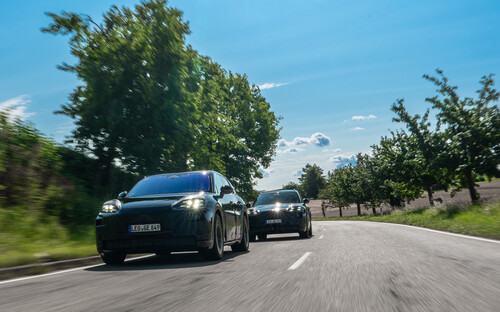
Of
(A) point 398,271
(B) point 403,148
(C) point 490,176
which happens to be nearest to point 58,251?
(A) point 398,271

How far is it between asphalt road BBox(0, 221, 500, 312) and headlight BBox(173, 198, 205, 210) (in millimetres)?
945

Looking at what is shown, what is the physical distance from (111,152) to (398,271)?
13722mm

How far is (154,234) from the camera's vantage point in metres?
7.14

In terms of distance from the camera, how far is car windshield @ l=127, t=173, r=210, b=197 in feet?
27.8

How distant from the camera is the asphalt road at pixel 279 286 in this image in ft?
12.6

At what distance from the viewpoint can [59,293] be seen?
474 centimetres

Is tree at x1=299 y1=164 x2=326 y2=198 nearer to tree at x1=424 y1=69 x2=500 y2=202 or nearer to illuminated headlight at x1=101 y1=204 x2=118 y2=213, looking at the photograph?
tree at x1=424 y1=69 x2=500 y2=202

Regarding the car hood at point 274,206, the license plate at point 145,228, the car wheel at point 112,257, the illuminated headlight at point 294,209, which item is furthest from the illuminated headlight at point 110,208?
the illuminated headlight at point 294,209

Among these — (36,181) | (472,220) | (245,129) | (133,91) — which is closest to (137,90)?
(133,91)

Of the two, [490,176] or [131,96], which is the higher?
[131,96]

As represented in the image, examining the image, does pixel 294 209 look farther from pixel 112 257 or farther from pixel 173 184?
pixel 112 257

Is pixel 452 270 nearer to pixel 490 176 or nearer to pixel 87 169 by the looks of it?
pixel 87 169

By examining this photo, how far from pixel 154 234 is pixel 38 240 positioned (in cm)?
392

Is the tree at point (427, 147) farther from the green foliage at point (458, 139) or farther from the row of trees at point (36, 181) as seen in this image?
the row of trees at point (36, 181)
